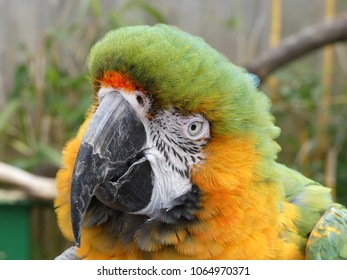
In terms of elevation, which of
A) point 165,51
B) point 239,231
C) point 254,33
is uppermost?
point 254,33

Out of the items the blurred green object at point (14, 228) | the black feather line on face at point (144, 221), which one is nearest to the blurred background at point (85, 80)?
the blurred green object at point (14, 228)

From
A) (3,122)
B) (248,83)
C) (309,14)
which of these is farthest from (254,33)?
(248,83)

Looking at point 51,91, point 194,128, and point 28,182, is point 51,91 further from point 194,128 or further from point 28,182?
point 194,128

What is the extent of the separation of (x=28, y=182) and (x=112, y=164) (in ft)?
5.57

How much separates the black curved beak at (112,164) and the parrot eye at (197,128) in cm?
11

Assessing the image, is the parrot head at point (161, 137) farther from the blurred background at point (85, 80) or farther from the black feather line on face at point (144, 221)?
the blurred background at point (85, 80)

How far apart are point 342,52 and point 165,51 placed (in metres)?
3.20

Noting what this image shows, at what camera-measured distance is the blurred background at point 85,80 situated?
10.4ft

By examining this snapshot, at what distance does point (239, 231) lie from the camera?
1.22 m

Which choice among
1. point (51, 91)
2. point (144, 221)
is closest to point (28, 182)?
point (51, 91)

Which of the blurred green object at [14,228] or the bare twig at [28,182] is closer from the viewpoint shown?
the bare twig at [28,182]

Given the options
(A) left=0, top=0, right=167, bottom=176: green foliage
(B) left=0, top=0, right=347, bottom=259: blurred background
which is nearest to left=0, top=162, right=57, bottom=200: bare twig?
(B) left=0, top=0, right=347, bottom=259: blurred background

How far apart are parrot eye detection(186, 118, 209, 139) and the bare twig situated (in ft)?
5.05
